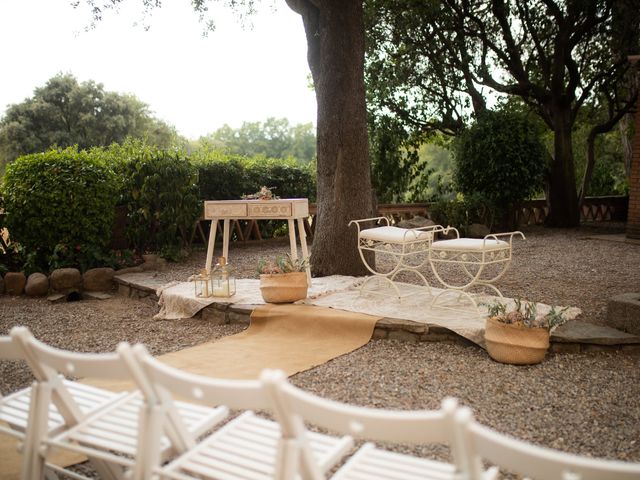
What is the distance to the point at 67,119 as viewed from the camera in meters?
29.6

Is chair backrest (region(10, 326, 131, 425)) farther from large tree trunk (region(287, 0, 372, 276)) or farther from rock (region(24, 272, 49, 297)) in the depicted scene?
rock (region(24, 272, 49, 297))

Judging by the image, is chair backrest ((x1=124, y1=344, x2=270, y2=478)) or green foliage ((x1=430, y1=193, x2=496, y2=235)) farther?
green foliage ((x1=430, y1=193, x2=496, y2=235))

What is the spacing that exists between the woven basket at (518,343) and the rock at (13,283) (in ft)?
19.7

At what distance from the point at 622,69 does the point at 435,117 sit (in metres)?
4.74

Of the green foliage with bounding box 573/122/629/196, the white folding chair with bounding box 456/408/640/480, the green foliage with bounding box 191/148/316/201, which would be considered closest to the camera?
the white folding chair with bounding box 456/408/640/480

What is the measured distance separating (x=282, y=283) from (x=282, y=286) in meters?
0.03

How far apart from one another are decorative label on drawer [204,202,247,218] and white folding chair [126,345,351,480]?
4.32m

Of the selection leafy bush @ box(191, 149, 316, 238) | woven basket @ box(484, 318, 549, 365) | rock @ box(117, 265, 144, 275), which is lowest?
woven basket @ box(484, 318, 549, 365)

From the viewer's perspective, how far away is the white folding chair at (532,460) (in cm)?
131

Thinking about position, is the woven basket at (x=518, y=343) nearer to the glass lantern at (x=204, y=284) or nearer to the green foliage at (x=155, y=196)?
the glass lantern at (x=204, y=284)

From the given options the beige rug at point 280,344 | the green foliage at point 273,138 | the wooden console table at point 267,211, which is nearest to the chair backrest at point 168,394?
the beige rug at point 280,344

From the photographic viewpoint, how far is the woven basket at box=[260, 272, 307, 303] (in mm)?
5828

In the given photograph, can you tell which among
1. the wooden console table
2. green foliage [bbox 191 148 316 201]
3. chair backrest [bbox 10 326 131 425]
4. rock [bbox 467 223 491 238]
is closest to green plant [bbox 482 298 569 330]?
the wooden console table

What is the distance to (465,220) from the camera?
41.1 ft
